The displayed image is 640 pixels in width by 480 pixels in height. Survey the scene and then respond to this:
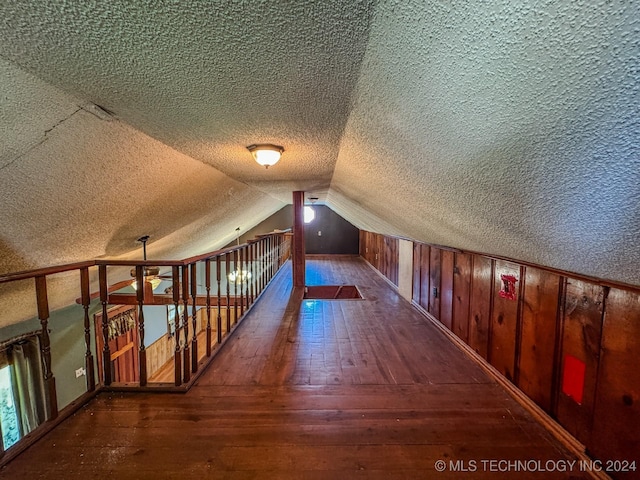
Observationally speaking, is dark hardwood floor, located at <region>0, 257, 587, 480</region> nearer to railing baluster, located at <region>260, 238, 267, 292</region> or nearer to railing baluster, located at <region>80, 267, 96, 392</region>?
railing baluster, located at <region>80, 267, 96, 392</region>

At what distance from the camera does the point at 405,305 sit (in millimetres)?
3912

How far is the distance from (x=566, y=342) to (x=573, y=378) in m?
0.17

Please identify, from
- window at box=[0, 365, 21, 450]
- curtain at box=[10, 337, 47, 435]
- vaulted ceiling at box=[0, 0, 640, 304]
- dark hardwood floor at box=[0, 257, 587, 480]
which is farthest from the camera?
curtain at box=[10, 337, 47, 435]

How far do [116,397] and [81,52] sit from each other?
187cm

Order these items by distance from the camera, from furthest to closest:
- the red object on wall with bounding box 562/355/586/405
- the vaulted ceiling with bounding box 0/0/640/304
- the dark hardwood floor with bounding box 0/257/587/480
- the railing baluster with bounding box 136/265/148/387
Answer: the railing baluster with bounding box 136/265/148/387 < the red object on wall with bounding box 562/355/586/405 < the dark hardwood floor with bounding box 0/257/587/480 < the vaulted ceiling with bounding box 0/0/640/304

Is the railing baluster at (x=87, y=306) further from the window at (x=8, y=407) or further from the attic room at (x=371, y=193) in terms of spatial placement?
the window at (x=8, y=407)

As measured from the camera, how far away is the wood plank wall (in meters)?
1.22

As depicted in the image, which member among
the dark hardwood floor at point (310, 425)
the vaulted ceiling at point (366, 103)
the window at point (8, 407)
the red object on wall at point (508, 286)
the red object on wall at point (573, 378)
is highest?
the vaulted ceiling at point (366, 103)

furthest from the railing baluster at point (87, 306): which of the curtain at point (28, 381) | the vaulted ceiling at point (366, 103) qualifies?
the curtain at point (28, 381)

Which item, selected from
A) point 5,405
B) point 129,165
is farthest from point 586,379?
point 5,405

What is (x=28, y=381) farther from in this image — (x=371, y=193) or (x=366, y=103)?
(x=366, y=103)

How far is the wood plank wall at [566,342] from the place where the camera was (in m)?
1.22

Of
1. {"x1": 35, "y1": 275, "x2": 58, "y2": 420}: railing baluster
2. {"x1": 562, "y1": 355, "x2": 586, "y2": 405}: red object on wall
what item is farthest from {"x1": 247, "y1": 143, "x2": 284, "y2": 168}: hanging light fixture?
{"x1": 562, "y1": 355, "x2": 586, "y2": 405}: red object on wall

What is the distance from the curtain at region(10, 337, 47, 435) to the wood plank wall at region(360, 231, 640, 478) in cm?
496
